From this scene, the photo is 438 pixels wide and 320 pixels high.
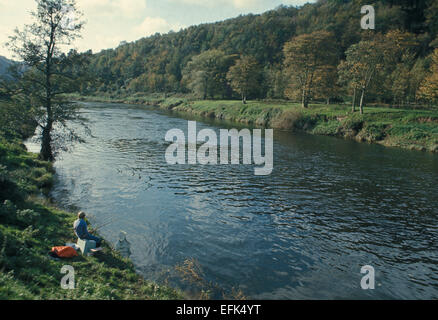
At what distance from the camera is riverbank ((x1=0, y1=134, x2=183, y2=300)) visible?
7605 millimetres

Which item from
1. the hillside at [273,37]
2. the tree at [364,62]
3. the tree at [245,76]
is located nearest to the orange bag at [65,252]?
the tree at [364,62]

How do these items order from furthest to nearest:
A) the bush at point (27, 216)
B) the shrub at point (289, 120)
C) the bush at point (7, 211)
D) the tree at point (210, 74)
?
the tree at point (210, 74) → the shrub at point (289, 120) → the bush at point (27, 216) → the bush at point (7, 211)

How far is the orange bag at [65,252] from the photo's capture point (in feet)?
32.8

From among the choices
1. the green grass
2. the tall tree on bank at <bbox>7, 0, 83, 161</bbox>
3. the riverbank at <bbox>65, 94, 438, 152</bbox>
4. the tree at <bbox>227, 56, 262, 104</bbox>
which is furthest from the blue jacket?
the tree at <bbox>227, 56, 262, 104</bbox>

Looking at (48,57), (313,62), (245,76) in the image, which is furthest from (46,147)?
(245,76)

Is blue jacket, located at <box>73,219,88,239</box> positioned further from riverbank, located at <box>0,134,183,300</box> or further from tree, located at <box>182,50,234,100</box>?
tree, located at <box>182,50,234,100</box>

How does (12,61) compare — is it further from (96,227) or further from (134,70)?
(134,70)

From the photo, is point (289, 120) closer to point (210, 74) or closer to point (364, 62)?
point (364, 62)

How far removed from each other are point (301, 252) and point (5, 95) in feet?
73.3

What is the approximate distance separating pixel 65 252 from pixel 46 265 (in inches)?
45.5

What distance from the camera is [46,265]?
896 cm

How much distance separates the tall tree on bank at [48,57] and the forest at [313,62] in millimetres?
2100

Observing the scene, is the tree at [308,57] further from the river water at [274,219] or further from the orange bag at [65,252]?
the orange bag at [65,252]

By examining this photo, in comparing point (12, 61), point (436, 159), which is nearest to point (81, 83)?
point (12, 61)
